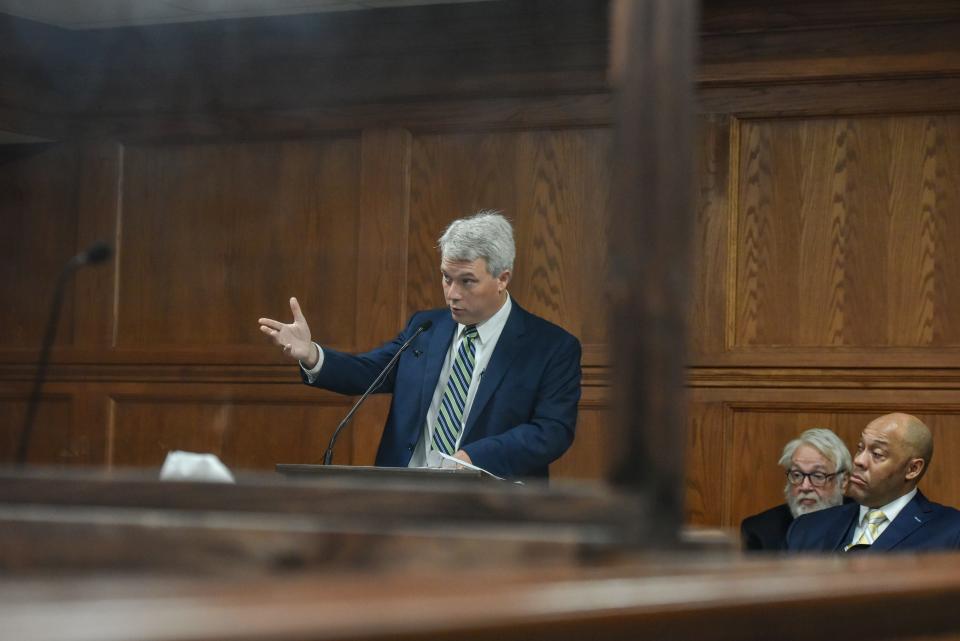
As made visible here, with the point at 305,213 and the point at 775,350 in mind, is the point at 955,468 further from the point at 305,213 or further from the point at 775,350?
the point at 305,213

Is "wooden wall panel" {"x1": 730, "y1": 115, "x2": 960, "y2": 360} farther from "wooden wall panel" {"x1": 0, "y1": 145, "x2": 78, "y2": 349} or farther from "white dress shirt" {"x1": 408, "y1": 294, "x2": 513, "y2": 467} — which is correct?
"wooden wall panel" {"x1": 0, "y1": 145, "x2": 78, "y2": 349}

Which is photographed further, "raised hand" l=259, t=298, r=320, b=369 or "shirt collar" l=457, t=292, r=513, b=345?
"shirt collar" l=457, t=292, r=513, b=345

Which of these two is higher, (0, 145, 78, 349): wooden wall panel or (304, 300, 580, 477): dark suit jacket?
(0, 145, 78, 349): wooden wall panel

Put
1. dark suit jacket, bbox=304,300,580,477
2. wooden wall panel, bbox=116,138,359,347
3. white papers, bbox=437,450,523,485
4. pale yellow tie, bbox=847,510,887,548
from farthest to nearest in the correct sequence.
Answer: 1. wooden wall panel, bbox=116,138,359,347
2. pale yellow tie, bbox=847,510,887,548
3. dark suit jacket, bbox=304,300,580,477
4. white papers, bbox=437,450,523,485

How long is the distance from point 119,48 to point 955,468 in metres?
3.64

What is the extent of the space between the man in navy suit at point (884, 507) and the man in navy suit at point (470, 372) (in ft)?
3.89

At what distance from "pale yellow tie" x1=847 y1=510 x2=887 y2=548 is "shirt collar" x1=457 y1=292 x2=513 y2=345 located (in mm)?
1357

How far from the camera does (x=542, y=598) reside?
2.35 feet

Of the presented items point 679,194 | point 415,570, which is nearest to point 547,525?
point 415,570

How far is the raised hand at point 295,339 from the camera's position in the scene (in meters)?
3.44

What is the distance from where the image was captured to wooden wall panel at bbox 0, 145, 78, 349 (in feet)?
20.4

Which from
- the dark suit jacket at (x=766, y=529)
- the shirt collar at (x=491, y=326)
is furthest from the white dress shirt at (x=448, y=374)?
the dark suit jacket at (x=766, y=529)

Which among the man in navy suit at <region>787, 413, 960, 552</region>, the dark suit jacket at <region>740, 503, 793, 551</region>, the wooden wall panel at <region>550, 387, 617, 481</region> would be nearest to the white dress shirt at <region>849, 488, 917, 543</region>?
the man in navy suit at <region>787, 413, 960, 552</region>

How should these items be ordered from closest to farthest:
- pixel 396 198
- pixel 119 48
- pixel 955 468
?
pixel 955 468 < pixel 396 198 < pixel 119 48
